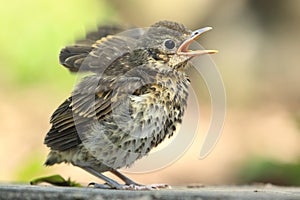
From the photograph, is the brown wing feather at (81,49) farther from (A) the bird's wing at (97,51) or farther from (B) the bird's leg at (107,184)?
(B) the bird's leg at (107,184)

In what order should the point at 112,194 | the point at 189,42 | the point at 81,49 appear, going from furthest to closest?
the point at 81,49
the point at 189,42
the point at 112,194

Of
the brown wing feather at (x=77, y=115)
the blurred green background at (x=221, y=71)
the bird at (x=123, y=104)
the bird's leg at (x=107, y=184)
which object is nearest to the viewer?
the bird's leg at (x=107, y=184)

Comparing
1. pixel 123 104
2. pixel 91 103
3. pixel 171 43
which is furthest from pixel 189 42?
pixel 91 103

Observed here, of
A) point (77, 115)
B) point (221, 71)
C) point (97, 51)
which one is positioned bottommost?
point (77, 115)

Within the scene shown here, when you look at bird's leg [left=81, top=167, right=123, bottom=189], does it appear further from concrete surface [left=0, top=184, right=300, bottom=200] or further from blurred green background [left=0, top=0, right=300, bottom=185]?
blurred green background [left=0, top=0, right=300, bottom=185]

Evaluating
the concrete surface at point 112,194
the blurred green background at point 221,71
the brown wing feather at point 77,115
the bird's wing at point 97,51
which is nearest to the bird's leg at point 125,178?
the brown wing feather at point 77,115

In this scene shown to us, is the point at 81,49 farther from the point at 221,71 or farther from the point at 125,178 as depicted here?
the point at 221,71

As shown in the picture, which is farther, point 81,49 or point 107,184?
point 81,49

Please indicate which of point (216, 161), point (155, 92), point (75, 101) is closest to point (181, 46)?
point (155, 92)
